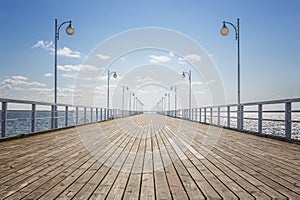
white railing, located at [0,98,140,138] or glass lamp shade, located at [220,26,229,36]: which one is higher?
glass lamp shade, located at [220,26,229,36]

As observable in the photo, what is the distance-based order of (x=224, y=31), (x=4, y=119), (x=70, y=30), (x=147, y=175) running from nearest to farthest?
(x=147, y=175) → (x=4, y=119) → (x=70, y=30) → (x=224, y=31)

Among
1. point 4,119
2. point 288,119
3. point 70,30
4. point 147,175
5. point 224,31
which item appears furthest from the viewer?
point 224,31

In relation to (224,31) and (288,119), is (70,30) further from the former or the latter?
(288,119)

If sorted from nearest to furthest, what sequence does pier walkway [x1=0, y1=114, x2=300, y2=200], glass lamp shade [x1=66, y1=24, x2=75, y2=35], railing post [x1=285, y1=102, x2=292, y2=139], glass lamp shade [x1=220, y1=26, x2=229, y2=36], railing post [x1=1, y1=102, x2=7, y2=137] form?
pier walkway [x1=0, y1=114, x2=300, y2=200]
railing post [x1=1, y1=102, x2=7, y2=137]
railing post [x1=285, y1=102, x2=292, y2=139]
glass lamp shade [x1=66, y1=24, x2=75, y2=35]
glass lamp shade [x1=220, y1=26, x2=229, y2=36]

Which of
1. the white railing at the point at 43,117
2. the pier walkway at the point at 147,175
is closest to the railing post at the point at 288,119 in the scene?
the pier walkway at the point at 147,175

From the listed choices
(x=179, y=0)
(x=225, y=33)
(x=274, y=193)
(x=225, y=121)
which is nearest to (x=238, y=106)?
(x=225, y=121)

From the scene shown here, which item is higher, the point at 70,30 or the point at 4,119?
the point at 70,30

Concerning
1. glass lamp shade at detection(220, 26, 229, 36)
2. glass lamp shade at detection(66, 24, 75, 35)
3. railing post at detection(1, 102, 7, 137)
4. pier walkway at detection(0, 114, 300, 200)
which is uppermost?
glass lamp shade at detection(220, 26, 229, 36)

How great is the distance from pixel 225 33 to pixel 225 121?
205 inches

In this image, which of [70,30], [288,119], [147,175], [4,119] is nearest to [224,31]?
[70,30]

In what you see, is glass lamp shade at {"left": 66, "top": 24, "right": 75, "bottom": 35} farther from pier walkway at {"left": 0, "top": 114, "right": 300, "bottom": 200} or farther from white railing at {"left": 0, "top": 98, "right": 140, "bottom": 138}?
pier walkway at {"left": 0, "top": 114, "right": 300, "bottom": 200}

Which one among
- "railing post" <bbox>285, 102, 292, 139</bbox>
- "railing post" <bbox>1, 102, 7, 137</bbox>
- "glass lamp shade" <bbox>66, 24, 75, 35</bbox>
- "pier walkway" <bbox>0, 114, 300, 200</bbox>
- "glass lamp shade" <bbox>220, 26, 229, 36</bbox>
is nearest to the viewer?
"pier walkway" <bbox>0, 114, 300, 200</bbox>

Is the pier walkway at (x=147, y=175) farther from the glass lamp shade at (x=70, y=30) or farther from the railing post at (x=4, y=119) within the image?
the glass lamp shade at (x=70, y=30)

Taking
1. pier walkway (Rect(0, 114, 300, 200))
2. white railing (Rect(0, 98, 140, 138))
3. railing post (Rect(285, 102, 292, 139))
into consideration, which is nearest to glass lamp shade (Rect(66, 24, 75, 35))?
white railing (Rect(0, 98, 140, 138))
